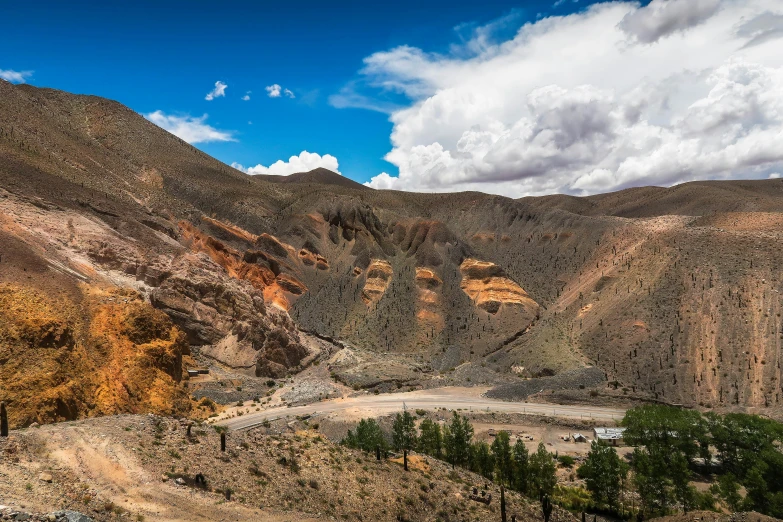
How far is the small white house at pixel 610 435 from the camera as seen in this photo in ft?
119

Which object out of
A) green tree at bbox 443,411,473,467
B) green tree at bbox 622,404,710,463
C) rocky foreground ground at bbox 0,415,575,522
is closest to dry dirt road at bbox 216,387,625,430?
green tree at bbox 622,404,710,463

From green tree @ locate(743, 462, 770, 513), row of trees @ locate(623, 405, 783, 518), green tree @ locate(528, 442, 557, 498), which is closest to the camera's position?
green tree @ locate(743, 462, 770, 513)

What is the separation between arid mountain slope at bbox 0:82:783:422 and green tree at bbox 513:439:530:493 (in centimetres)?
2325

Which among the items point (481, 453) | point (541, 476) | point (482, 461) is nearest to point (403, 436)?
point (481, 453)

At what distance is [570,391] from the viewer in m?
46.3

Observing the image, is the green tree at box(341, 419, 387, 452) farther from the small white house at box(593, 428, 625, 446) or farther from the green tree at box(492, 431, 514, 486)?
the small white house at box(593, 428, 625, 446)

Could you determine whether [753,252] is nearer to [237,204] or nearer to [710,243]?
[710,243]

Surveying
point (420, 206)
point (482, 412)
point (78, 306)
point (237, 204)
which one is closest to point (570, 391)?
point (482, 412)

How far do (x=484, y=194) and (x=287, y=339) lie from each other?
273 feet

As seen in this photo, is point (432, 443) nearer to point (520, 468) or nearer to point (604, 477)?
point (520, 468)

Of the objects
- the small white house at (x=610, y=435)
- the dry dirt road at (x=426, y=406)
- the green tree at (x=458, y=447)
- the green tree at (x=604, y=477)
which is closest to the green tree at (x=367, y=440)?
the green tree at (x=458, y=447)

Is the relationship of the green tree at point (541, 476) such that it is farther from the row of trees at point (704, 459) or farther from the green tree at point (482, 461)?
the row of trees at point (704, 459)

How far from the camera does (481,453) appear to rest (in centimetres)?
2933

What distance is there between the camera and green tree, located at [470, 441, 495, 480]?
29.0m
